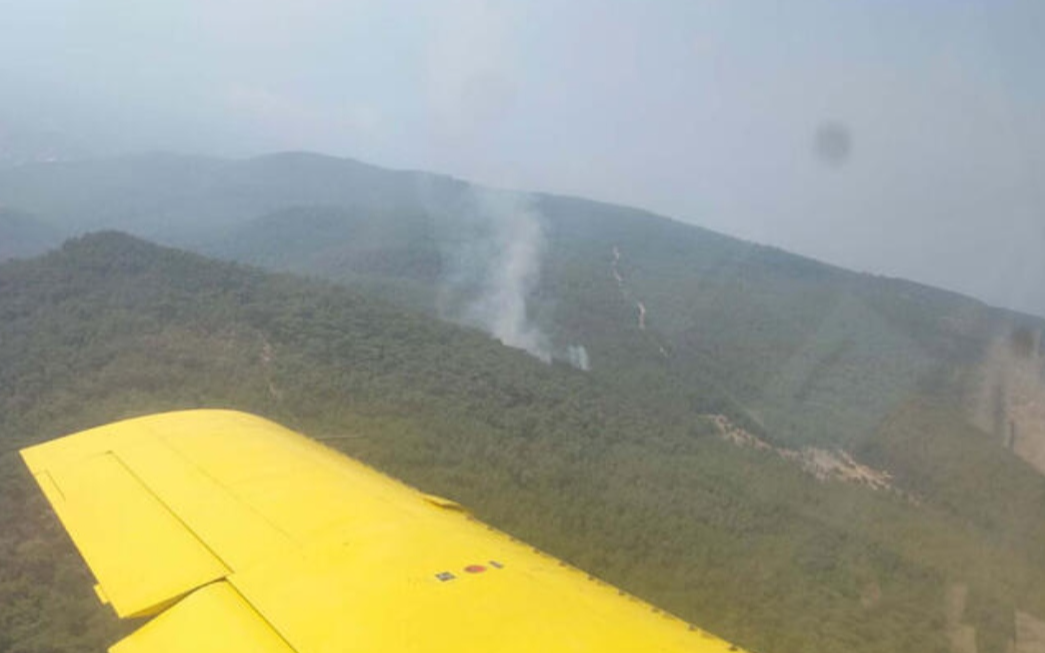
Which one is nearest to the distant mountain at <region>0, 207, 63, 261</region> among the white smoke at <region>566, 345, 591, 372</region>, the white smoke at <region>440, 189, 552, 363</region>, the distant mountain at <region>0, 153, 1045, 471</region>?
the distant mountain at <region>0, 153, 1045, 471</region>

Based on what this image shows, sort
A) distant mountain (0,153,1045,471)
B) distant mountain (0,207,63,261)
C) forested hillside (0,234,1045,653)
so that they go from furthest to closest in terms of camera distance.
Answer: distant mountain (0,207,63,261)
distant mountain (0,153,1045,471)
forested hillside (0,234,1045,653)

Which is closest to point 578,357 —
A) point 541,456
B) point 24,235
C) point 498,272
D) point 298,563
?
point 541,456

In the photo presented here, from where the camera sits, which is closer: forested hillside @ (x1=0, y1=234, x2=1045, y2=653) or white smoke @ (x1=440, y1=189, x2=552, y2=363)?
forested hillside @ (x1=0, y1=234, x2=1045, y2=653)

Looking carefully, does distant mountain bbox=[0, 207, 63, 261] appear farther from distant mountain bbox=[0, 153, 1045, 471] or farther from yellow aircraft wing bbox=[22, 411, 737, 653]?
yellow aircraft wing bbox=[22, 411, 737, 653]

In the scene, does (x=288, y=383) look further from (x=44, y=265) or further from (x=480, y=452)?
(x=44, y=265)

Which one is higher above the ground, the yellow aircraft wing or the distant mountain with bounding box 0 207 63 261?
the yellow aircraft wing

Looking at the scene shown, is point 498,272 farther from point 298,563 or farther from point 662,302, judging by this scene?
point 298,563

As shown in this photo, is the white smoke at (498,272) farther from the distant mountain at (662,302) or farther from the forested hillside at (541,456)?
the forested hillside at (541,456)
